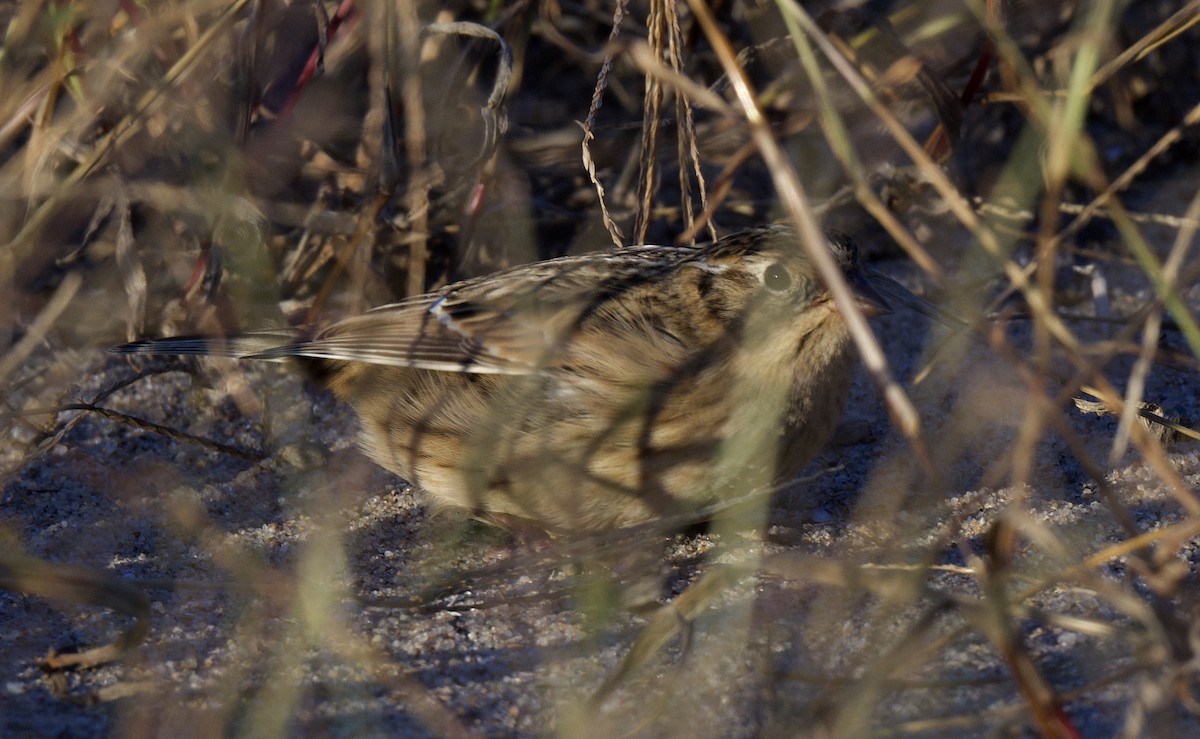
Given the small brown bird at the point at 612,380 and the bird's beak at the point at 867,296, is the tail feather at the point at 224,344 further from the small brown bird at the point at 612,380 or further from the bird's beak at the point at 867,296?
the bird's beak at the point at 867,296

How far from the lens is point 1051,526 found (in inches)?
130

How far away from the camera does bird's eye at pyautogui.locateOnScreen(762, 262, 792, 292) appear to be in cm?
339

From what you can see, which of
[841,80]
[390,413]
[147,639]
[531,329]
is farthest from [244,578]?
[841,80]

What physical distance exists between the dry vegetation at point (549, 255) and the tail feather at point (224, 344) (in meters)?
0.13

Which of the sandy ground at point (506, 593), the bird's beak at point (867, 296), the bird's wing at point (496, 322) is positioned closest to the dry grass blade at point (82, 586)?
the sandy ground at point (506, 593)

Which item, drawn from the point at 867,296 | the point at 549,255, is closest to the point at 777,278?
the point at 867,296

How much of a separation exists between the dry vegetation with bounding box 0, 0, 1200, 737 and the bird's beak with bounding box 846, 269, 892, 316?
334 mm

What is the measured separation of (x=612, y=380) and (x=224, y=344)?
1.33 metres

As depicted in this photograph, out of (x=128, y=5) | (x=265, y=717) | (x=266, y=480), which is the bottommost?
(x=266, y=480)

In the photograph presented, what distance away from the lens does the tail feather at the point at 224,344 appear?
382 centimetres

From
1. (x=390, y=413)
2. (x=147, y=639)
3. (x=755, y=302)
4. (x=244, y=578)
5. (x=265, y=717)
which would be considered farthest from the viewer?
(x=390, y=413)

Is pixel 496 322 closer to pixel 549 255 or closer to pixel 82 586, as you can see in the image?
pixel 549 255

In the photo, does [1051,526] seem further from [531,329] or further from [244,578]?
[244,578]

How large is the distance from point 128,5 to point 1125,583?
323 centimetres
